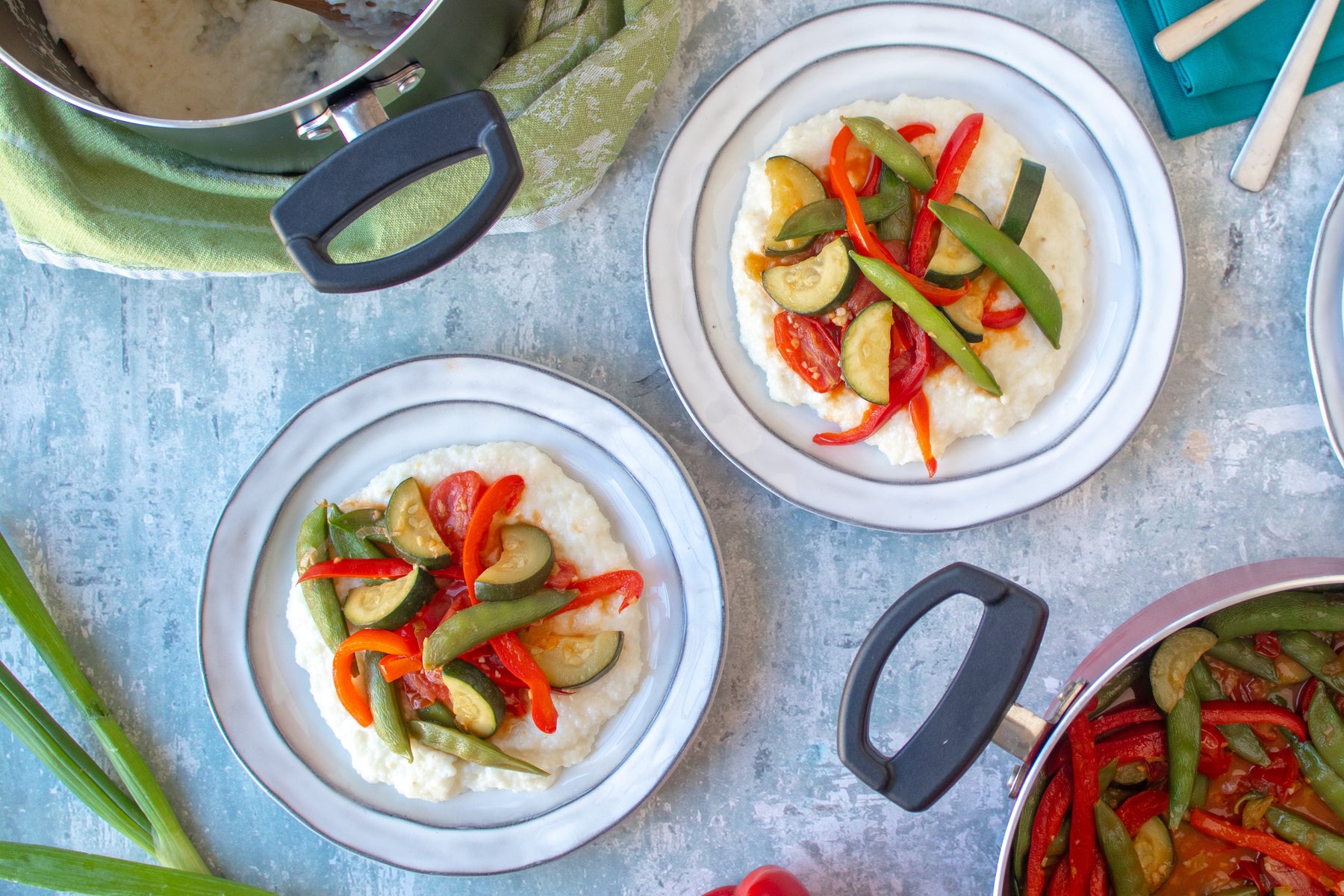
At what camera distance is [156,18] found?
1531 mm

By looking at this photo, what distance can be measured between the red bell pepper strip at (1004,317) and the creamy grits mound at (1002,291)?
0.07 feet

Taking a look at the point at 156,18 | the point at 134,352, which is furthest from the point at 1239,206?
the point at 134,352

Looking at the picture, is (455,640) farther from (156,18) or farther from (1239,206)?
(1239,206)

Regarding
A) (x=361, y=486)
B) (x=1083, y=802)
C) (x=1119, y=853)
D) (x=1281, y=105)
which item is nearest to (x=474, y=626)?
(x=361, y=486)

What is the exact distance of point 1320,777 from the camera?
5.20 feet

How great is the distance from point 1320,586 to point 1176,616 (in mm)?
264

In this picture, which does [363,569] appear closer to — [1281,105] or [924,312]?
[924,312]

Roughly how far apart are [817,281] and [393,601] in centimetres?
100

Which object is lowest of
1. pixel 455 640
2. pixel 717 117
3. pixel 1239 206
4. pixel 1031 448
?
pixel 1031 448

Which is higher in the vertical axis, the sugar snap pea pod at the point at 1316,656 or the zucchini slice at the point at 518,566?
the zucchini slice at the point at 518,566

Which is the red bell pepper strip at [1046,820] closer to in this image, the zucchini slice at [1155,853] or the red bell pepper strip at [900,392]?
the zucchini slice at [1155,853]

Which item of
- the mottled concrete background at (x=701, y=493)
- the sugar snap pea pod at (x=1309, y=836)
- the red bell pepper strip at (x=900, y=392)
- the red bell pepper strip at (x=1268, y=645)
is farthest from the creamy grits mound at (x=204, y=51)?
the sugar snap pea pod at (x=1309, y=836)

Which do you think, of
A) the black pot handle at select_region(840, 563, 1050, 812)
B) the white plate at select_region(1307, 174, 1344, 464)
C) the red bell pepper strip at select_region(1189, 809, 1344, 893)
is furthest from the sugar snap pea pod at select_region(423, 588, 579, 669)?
the white plate at select_region(1307, 174, 1344, 464)

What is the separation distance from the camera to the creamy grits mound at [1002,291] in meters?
1.71
